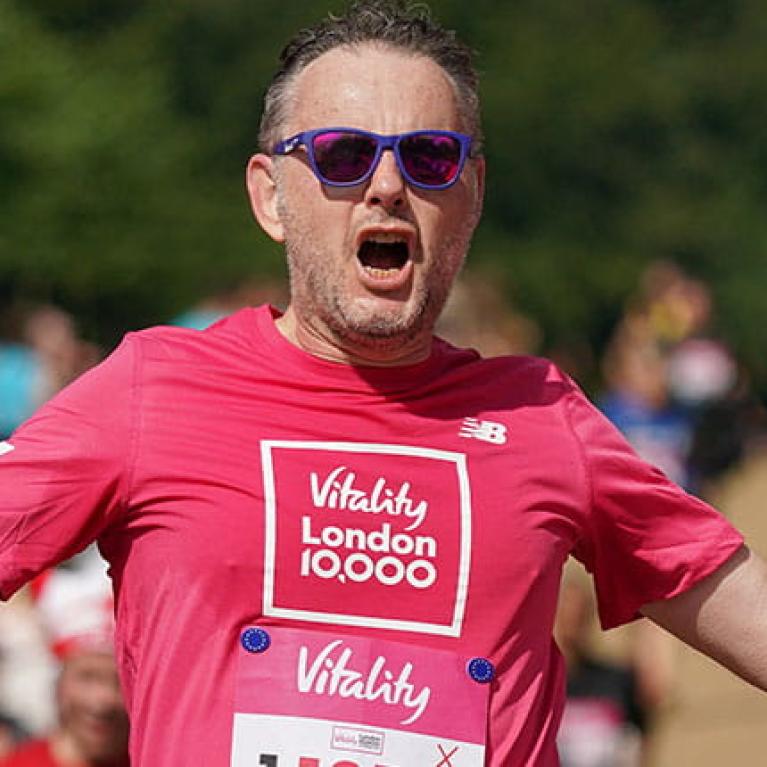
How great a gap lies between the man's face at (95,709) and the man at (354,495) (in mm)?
2393

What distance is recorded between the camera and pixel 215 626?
3779 millimetres

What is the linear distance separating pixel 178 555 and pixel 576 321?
3524 cm

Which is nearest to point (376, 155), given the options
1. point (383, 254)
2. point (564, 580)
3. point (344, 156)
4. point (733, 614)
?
point (344, 156)

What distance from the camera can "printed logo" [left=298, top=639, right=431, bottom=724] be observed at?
3783mm

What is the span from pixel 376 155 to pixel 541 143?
1457 inches

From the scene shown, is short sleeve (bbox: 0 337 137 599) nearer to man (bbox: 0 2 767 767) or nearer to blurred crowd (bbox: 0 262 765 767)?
man (bbox: 0 2 767 767)

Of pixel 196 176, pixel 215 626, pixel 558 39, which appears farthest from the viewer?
pixel 558 39

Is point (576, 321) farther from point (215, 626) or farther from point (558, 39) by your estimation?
point (215, 626)

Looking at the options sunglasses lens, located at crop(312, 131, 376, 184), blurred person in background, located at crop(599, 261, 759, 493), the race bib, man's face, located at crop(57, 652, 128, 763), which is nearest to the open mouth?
sunglasses lens, located at crop(312, 131, 376, 184)

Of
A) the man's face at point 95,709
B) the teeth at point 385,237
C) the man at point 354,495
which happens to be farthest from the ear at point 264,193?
the man's face at point 95,709

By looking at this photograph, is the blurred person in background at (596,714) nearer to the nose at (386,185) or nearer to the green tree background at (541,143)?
the nose at (386,185)

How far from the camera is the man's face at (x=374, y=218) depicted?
3.87m

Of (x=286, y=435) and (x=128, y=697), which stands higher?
(x=286, y=435)

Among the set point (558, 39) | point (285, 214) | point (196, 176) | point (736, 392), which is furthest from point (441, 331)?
point (558, 39)
